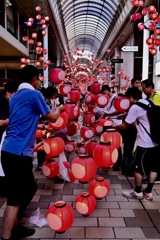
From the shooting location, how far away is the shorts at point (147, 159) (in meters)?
4.22

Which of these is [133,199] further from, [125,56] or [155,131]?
[125,56]

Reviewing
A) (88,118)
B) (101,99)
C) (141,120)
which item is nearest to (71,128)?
(88,118)

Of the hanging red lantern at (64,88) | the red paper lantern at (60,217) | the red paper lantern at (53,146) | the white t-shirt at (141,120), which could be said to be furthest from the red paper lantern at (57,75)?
the red paper lantern at (60,217)

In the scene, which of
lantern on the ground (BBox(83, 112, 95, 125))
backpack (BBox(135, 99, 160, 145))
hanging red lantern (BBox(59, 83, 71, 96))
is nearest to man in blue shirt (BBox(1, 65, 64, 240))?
hanging red lantern (BBox(59, 83, 71, 96))

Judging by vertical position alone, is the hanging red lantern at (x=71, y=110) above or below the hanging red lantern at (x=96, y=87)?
below

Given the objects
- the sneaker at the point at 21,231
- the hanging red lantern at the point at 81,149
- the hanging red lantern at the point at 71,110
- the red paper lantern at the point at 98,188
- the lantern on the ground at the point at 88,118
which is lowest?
the sneaker at the point at 21,231

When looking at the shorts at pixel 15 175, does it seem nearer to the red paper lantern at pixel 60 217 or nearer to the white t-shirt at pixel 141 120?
the red paper lantern at pixel 60 217

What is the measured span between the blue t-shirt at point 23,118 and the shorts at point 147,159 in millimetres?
1973

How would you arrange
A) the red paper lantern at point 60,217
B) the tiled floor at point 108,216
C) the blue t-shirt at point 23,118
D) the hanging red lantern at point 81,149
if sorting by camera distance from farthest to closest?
the hanging red lantern at point 81,149
the tiled floor at point 108,216
the red paper lantern at point 60,217
the blue t-shirt at point 23,118

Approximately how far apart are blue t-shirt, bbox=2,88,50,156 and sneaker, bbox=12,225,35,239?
38.3 inches

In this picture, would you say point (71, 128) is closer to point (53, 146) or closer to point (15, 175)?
point (53, 146)

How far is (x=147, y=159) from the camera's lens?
13.9 ft

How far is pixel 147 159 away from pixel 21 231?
210 cm

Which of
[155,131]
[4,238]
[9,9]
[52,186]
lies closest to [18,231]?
[4,238]
